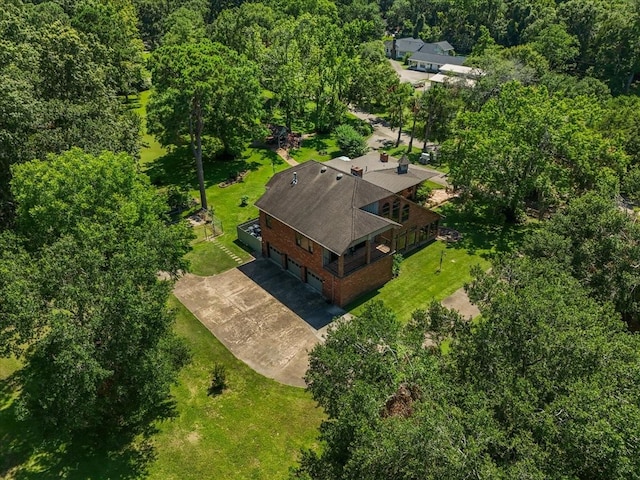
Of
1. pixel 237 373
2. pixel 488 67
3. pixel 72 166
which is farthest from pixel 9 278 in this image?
pixel 488 67

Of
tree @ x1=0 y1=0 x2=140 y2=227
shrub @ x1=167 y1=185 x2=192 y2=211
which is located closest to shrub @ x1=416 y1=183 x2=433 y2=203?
shrub @ x1=167 y1=185 x2=192 y2=211

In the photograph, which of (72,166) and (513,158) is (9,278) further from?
(513,158)

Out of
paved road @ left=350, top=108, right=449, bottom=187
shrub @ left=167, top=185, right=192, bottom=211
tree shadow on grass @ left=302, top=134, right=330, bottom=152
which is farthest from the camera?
paved road @ left=350, top=108, right=449, bottom=187

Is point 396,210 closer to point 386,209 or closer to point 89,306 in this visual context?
point 386,209

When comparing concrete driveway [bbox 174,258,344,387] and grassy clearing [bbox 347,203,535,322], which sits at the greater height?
grassy clearing [bbox 347,203,535,322]

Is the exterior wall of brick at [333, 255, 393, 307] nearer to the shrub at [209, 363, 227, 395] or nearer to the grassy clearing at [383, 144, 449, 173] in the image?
the shrub at [209, 363, 227, 395]

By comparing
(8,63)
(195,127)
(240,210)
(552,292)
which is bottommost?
(240,210)

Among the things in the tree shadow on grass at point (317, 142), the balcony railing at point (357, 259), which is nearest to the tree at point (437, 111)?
the tree shadow on grass at point (317, 142)
